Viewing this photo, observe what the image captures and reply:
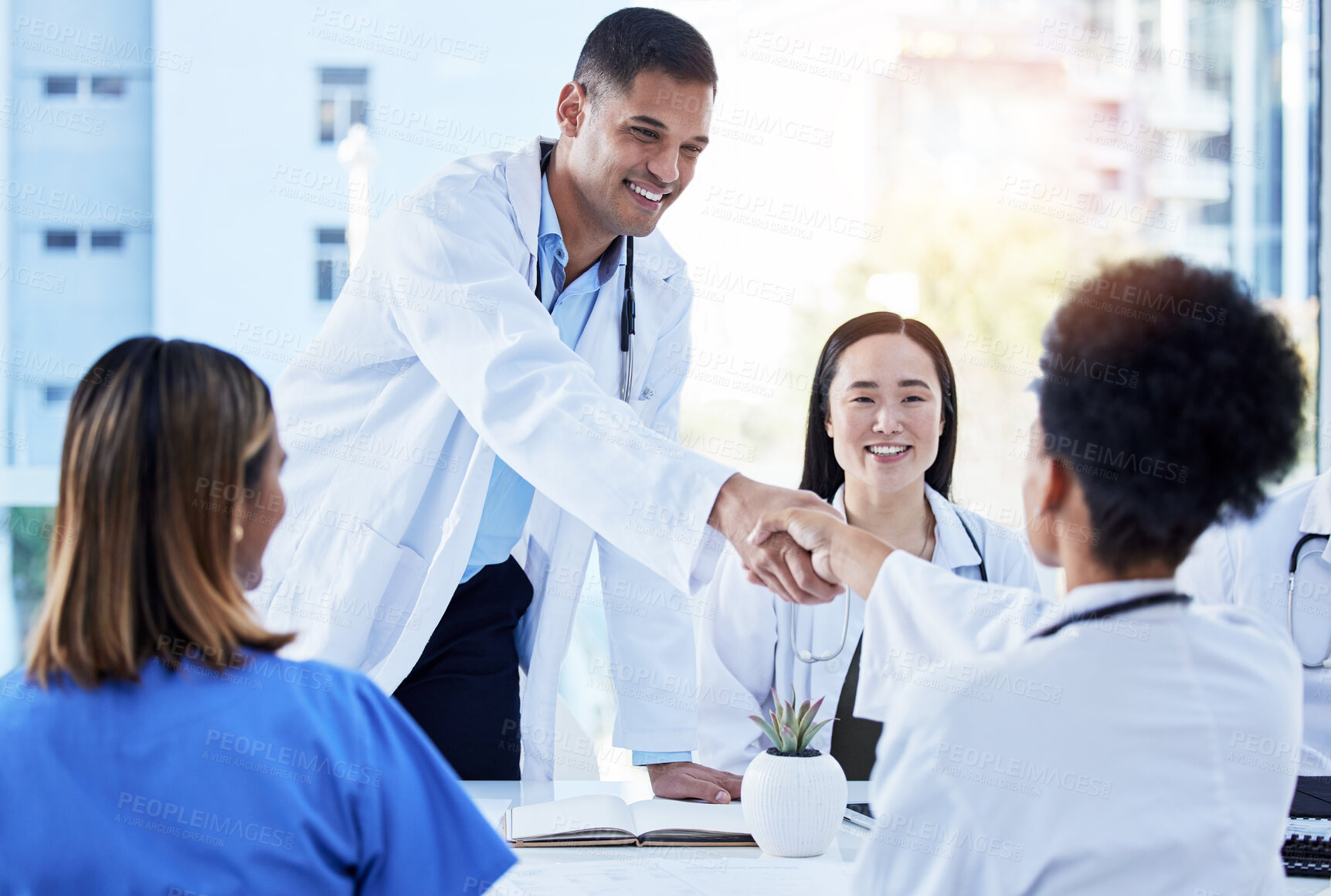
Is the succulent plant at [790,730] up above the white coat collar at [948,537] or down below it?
below

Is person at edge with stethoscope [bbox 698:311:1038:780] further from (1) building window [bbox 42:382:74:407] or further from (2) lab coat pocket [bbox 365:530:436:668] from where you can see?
(1) building window [bbox 42:382:74:407]

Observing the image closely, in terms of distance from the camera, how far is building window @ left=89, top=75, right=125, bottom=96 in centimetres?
287

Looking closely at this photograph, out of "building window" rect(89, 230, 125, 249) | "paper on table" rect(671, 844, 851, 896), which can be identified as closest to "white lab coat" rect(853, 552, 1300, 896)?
"paper on table" rect(671, 844, 851, 896)

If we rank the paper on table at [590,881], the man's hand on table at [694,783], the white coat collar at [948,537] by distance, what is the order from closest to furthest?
1. the paper on table at [590,881]
2. the man's hand on table at [694,783]
3. the white coat collar at [948,537]

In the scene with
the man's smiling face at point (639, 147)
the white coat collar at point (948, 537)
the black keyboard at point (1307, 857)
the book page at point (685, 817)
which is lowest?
the book page at point (685, 817)

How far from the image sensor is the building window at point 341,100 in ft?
9.48

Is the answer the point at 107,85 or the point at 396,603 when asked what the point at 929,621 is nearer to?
the point at 396,603

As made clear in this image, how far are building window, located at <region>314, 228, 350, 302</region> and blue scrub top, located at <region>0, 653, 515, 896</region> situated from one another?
222 cm

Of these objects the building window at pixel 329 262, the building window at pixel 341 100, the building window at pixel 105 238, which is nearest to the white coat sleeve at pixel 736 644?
the building window at pixel 329 262

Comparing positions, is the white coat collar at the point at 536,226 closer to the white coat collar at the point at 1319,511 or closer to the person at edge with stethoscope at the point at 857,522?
the person at edge with stethoscope at the point at 857,522

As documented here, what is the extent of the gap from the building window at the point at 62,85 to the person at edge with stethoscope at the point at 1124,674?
108 inches

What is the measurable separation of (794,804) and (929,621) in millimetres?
372

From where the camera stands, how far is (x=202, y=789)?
0.81 m

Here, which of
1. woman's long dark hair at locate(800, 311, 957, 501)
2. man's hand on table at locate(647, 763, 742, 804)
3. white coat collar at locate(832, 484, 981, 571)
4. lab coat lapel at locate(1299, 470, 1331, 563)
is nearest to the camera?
man's hand on table at locate(647, 763, 742, 804)
